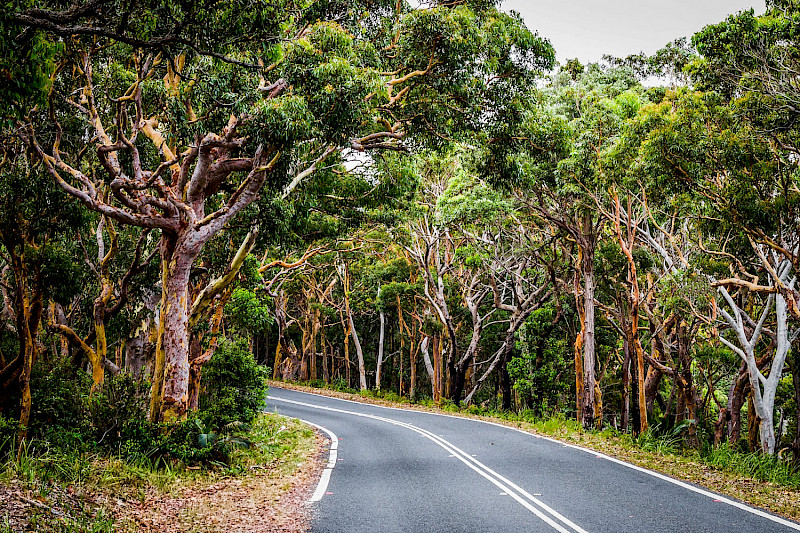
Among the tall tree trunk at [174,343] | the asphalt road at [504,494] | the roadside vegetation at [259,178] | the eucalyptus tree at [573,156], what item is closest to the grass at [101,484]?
the roadside vegetation at [259,178]

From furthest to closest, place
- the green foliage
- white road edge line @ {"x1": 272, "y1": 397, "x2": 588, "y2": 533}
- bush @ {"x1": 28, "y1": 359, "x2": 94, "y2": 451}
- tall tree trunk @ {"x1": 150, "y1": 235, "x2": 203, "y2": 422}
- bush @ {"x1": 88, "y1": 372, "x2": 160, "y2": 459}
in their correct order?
the green foliage → tall tree trunk @ {"x1": 150, "y1": 235, "x2": 203, "y2": 422} → bush @ {"x1": 28, "y1": 359, "x2": 94, "y2": 451} → bush @ {"x1": 88, "y1": 372, "x2": 160, "y2": 459} → white road edge line @ {"x1": 272, "y1": 397, "x2": 588, "y2": 533}

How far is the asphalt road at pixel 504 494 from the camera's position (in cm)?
716

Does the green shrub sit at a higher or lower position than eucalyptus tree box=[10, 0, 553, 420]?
lower

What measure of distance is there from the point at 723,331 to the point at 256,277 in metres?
17.3

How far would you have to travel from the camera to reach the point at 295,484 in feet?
33.2

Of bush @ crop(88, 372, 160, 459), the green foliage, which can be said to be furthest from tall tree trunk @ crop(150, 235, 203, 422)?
the green foliage

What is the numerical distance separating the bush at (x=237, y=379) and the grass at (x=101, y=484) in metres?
2.29

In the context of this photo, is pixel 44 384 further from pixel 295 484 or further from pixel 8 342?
pixel 295 484

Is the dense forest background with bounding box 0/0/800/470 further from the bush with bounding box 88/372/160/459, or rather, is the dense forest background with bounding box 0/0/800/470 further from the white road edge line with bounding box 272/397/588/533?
Answer: the white road edge line with bounding box 272/397/588/533

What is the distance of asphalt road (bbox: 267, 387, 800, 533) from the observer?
7.16 m

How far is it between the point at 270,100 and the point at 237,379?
851 cm

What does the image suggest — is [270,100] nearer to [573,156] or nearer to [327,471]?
[327,471]

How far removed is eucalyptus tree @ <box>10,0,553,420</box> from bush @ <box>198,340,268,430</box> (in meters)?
3.91

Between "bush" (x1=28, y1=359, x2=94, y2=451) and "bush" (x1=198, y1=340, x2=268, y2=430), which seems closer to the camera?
"bush" (x1=28, y1=359, x2=94, y2=451)
